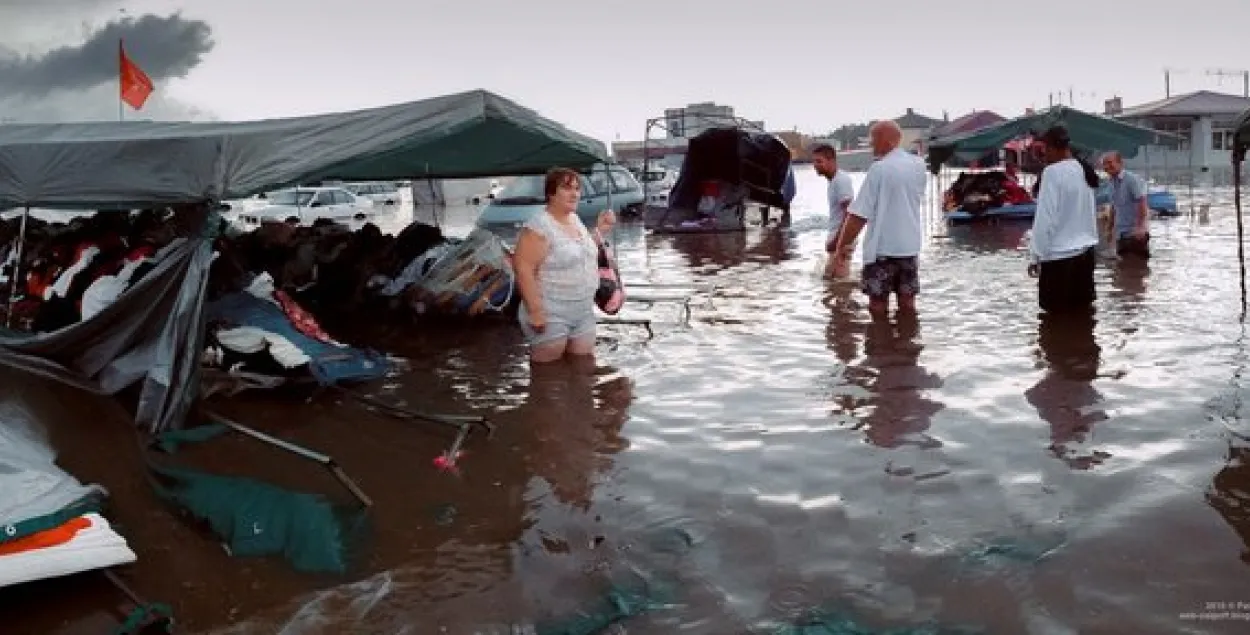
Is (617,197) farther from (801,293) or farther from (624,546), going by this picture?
(624,546)

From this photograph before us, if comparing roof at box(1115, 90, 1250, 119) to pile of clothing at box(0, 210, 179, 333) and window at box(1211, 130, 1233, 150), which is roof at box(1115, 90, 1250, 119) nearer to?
window at box(1211, 130, 1233, 150)

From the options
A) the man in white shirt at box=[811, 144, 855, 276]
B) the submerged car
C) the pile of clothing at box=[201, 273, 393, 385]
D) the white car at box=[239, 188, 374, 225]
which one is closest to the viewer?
the pile of clothing at box=[201, 273, 393, 385]

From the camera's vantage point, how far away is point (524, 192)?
24.1m

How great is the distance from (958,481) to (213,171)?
473cm

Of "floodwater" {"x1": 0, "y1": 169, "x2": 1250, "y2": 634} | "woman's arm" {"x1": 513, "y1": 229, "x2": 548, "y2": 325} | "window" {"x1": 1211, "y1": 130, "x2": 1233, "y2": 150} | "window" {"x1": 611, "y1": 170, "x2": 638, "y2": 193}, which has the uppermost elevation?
"window" {"x1": 1211, "y1": 130, "x2": 1233, "y2": 150}

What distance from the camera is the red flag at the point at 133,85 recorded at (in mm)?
16375

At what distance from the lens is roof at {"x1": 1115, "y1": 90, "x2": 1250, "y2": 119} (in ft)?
131

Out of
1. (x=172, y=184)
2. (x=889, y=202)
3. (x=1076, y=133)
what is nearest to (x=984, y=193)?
(x=1076, y=133)

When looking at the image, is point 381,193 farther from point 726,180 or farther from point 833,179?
point 833,179

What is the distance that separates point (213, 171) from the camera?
6.26 metres

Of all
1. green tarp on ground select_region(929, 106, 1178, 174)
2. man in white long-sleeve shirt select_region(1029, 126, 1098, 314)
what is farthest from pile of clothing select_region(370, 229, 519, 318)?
green tarp on ground select_region(929, 106, 1178, 174)

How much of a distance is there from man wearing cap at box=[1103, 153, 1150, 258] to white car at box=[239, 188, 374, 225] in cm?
2244

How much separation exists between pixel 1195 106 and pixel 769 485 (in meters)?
43.8

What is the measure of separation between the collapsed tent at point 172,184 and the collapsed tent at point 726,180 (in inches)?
534
